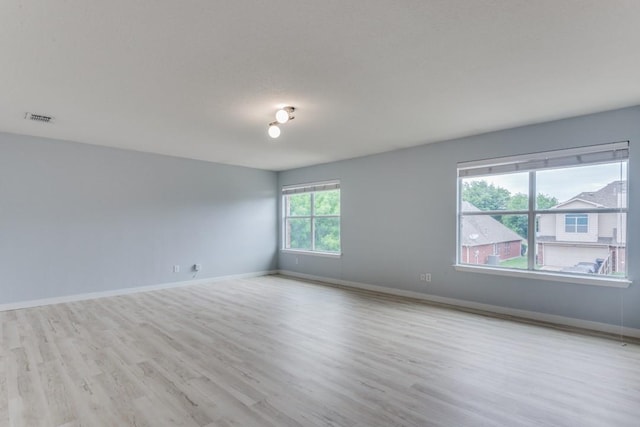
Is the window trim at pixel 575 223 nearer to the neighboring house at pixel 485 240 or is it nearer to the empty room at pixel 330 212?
the empty room at pixel 330 212

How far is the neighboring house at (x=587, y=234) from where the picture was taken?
3.69 m

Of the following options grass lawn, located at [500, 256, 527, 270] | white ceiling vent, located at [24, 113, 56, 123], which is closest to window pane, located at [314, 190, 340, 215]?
grass lawn, located at [500, 256, 527, 270]

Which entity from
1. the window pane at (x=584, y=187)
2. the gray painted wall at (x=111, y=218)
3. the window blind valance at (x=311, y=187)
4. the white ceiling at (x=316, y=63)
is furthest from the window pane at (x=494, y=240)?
the gray painted wall at (x=111, y=218)

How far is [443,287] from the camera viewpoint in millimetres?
5031

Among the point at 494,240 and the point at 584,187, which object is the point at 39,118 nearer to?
the point at 494,240

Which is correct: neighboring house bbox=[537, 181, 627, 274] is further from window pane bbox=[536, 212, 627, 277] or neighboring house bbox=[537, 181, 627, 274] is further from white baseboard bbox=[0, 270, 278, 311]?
white baseboard bbox=[0, 270, 278, 311]

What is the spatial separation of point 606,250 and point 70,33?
17.7 feet

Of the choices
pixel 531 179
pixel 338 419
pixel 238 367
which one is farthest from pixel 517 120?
pixel 238 367

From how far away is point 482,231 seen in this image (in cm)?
475

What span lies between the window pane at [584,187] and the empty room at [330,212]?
25mm

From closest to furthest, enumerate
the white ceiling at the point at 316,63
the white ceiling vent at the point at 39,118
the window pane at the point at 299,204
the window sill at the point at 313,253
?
the white ceiling at the point at 316,63
the white ceiling vent at the point at 39,118
the window sill at the point at 313,253
the window pane at the point at 299,204

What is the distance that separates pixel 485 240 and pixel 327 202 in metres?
3.22

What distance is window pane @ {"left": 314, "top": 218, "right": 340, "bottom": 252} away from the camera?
6.78m

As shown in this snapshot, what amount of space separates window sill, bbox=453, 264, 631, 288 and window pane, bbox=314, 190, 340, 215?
8.85 ft
